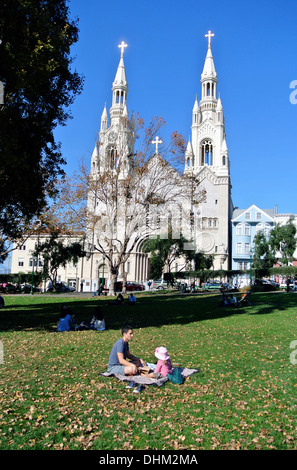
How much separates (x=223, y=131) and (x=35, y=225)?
4911 cm

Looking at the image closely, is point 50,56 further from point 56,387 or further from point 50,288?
point 50,288

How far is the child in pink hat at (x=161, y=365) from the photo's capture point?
337 inches

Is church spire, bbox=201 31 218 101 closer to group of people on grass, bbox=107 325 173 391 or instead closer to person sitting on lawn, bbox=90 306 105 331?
person sitting on lawn, bbox=90 306 105 331

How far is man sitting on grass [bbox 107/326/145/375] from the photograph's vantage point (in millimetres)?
8602

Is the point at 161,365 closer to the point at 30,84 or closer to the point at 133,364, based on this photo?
the point at 133,364

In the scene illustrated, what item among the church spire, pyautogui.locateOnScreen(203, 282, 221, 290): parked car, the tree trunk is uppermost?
the church spire

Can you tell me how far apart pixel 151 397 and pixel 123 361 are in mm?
1392

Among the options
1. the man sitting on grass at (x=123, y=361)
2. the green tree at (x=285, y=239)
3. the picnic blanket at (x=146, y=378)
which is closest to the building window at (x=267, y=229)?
the green tree at (x=285, y=239)

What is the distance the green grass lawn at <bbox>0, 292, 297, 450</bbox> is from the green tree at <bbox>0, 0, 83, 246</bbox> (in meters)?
6.98

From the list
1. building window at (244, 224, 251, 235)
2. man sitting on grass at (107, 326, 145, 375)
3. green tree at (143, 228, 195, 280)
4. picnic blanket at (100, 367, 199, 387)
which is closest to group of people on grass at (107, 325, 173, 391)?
man sitting on grass at (107, 326, 145, 375)

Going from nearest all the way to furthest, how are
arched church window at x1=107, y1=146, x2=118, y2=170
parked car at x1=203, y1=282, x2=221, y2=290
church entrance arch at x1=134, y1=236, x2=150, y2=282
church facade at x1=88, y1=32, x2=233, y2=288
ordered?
arched church window at x1=107, y1=146, x2=118, y2=170 < parked car at x1=203, y1=282, x2=221, y2=290 < church facade at x1=88, y1=32, x2=233, y2=288 < church entrance arch at x1=134, y1=236, x2=150, y2=282

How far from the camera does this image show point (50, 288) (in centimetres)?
5747

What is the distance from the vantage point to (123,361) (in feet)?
→ 28.5

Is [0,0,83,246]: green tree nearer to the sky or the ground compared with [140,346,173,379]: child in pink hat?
nearer to the sky
